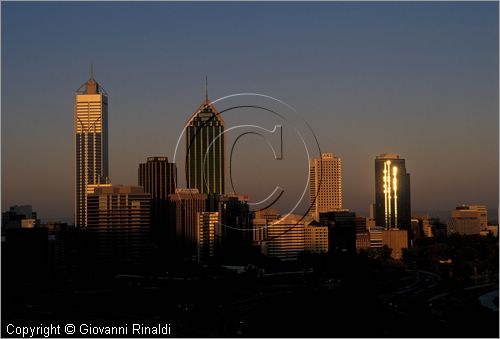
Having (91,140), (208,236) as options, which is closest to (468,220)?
(208,236)

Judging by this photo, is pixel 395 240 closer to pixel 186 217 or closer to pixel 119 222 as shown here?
pixel 186 217

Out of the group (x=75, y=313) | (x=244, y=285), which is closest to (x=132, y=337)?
(x=75, y=313)

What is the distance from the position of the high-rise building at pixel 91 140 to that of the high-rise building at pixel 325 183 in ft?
21.8

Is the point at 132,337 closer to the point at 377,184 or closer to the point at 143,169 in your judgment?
the point at 143,169

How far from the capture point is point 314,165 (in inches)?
681

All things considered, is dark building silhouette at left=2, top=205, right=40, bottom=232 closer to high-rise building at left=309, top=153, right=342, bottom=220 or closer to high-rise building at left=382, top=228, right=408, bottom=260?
high-rise building at left=309, top=153, right=342, bottom=220

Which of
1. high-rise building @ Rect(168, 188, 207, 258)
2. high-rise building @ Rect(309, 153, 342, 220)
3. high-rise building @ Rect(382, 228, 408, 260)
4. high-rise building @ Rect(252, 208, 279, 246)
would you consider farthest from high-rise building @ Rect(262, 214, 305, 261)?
high-rise building @ Rect(382, 228, 408, 260)


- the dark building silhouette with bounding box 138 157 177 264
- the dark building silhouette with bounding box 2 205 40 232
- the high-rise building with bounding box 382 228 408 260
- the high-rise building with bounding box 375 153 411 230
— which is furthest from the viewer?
the high-rise building with bounding box 375 153 411 230

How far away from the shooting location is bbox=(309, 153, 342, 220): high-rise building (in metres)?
16.8

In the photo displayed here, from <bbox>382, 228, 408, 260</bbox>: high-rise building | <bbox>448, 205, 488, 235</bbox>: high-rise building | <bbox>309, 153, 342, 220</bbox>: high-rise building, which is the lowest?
<bbox>382, 228, 408, 260</bbox>: high-rise building

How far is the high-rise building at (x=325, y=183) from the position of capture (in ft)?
55.3

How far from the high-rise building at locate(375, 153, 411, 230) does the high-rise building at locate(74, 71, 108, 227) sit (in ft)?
25.3

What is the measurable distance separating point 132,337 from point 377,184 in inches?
656

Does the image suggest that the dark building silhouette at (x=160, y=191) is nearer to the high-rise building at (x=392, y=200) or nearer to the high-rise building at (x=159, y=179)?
the high-rise building at (x=159, y=179)
